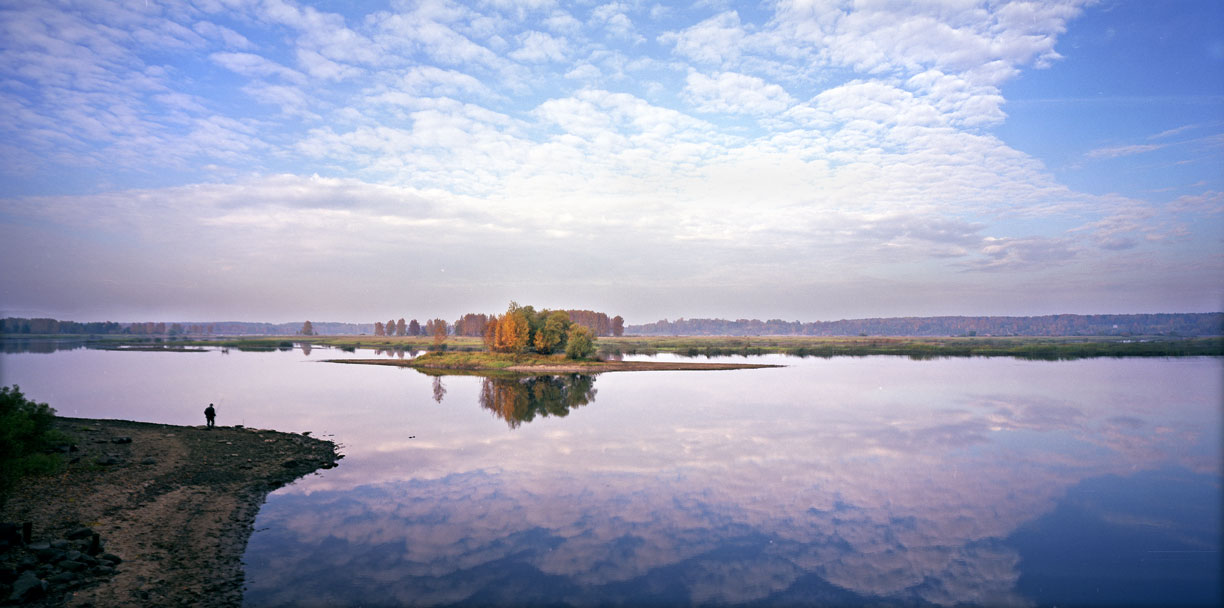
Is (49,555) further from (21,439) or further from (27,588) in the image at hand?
(21,439)

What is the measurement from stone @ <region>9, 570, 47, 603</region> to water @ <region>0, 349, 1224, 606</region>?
12.9 feet

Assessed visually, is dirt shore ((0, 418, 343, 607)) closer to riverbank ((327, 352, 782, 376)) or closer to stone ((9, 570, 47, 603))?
stone ((9, 570, 47, 603))

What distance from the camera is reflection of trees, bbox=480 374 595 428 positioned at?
4384 cm

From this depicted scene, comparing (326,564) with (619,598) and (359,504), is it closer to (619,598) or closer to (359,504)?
(359,504)

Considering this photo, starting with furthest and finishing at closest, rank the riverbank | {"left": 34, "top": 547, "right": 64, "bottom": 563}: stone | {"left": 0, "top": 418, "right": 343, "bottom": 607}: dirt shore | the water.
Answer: the riverbank, the water, {"left": 34, "top": 547, "right": 64, "bottom": 563}: stone, {"left": 0, "top": 418, "right": 343, "bottom": 607}: dirt shore

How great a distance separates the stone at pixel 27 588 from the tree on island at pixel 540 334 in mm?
85607

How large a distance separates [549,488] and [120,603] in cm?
1312

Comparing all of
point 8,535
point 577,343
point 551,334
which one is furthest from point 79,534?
point 551,334

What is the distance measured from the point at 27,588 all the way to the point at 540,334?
87.2 meters

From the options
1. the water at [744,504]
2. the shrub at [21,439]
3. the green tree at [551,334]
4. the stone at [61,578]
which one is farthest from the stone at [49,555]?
the green tree at [551,334]

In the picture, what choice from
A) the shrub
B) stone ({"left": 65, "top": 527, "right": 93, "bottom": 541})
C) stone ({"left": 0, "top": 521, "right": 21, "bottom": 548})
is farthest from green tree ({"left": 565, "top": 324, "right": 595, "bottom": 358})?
stone ({"left": 0, "top": 521, "right": 21, "bottom": 548})

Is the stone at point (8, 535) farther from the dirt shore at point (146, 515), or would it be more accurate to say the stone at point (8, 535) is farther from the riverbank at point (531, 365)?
the riverbank at point (531, 365)

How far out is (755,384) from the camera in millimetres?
64188

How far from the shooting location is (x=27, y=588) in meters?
11.8
